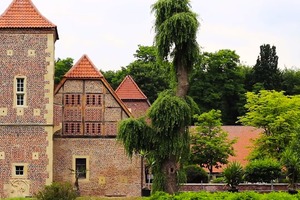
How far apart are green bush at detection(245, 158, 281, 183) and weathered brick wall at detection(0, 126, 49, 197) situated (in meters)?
10.2

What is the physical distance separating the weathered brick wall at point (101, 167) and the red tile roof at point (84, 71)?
3.24 metres

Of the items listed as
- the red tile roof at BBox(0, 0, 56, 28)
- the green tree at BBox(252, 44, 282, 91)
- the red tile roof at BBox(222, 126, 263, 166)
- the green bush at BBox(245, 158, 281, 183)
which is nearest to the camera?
the red tile roof at BBox(0, 0, 56, 28)

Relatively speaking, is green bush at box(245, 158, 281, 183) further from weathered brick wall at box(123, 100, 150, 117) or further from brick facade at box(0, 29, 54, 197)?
weathered brick wall at box(123, 100, 150, 117)

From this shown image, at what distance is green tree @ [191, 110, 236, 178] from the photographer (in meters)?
44.2

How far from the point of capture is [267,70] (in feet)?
227

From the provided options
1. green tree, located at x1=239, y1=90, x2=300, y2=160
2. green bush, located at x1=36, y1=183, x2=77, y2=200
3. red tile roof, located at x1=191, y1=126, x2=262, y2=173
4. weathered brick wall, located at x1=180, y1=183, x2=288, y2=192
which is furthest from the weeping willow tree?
red tile roof, located at x1=191, y1=126, x2=262, y2=173

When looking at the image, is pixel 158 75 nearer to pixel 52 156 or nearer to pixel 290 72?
pixel 290 72

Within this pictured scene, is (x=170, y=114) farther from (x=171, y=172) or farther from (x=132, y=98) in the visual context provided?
(x=132, y=98)

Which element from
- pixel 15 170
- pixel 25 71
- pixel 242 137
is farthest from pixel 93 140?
pixel 242 137

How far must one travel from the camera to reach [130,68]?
6694 centimetres

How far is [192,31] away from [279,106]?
1597 cm

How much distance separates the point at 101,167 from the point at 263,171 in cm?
811

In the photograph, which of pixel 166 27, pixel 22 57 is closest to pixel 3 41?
pixel 22 57

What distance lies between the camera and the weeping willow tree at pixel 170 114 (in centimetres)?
2939
